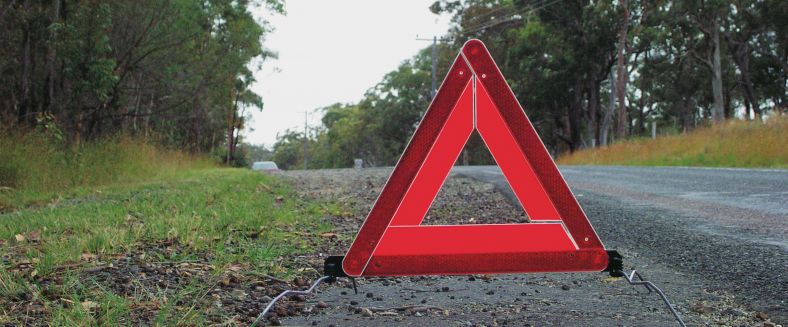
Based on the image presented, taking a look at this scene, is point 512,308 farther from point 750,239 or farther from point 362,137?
point 362,137

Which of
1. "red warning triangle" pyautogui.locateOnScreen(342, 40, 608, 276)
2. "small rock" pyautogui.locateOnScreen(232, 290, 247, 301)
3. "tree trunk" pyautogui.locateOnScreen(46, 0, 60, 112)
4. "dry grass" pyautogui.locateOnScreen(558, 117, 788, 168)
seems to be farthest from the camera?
"dry grass" pyautogui.locateOnScreen(558, 117, 788, 168)

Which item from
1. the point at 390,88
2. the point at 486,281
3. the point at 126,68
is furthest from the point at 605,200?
the point at 390,88

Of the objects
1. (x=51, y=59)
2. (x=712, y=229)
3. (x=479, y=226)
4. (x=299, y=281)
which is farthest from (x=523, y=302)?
(x=51, y=59)

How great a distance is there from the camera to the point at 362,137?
7625cm

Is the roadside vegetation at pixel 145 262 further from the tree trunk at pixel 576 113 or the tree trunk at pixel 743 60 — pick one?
the tree trunk at pixel 743 60

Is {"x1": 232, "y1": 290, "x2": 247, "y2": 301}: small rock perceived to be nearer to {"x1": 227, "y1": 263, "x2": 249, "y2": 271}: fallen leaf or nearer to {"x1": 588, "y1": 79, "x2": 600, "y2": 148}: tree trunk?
{"x1": 227, "y1": 263, "x2": 249, "y2": 271}: fallen leaf

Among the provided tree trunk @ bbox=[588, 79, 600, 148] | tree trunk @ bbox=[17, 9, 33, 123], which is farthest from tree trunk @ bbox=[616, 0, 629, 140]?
tree trunk @ bbox=[17, 9, 33, 123]

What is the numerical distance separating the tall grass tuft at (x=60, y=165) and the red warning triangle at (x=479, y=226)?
6953mm

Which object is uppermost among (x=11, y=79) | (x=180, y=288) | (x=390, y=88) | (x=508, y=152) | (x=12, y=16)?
(x=390, y=88)

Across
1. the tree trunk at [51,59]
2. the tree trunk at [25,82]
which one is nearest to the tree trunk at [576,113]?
the tree trunk at [51,59]

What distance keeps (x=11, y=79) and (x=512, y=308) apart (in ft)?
45.8

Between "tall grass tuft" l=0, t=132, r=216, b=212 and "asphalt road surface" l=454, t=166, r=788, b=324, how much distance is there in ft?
21.7

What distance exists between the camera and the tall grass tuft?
1016cm

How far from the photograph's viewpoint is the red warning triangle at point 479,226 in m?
2.86
